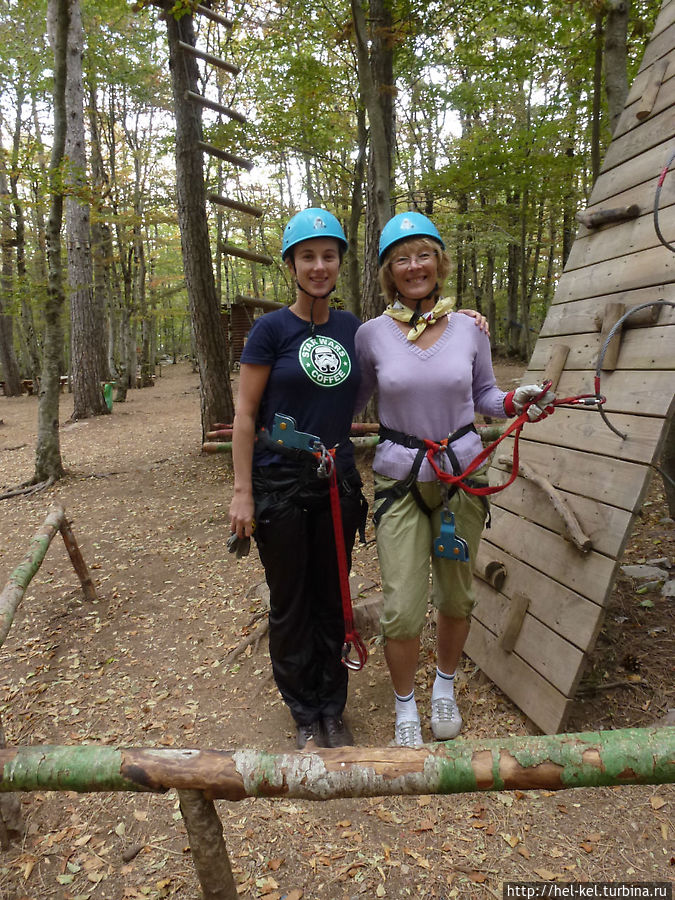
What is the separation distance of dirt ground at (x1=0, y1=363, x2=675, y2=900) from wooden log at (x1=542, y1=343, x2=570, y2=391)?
158 centimetres

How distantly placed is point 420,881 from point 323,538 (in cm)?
141

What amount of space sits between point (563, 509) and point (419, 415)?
42.7 inches

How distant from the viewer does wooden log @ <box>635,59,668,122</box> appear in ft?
10.9

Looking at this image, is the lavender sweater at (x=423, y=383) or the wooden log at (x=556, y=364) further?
the wooden log at (x=556, y=364)

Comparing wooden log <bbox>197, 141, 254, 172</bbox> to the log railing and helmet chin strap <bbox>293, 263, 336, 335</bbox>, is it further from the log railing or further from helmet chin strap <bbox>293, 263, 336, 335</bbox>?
the log railing

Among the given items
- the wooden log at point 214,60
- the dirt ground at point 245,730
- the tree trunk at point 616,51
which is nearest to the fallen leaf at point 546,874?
the dirt ground at point 245,730

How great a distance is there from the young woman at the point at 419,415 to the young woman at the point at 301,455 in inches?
7.5

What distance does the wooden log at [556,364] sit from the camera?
3316mm

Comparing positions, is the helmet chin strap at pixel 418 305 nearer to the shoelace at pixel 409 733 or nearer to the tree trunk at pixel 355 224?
→ the shoelace at pixel 409 733

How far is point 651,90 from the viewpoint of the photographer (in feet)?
11.0

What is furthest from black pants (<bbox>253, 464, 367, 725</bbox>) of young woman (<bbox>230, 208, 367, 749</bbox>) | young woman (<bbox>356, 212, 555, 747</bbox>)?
young woman (<bbox>356, 212, 555, 747</bbox>)

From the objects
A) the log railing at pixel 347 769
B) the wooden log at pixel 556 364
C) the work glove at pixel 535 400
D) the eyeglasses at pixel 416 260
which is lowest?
the log railing at pixel 347 769

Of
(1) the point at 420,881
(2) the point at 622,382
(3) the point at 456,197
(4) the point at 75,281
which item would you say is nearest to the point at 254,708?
(1) the point at 420,881

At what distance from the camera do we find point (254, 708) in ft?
10.2
